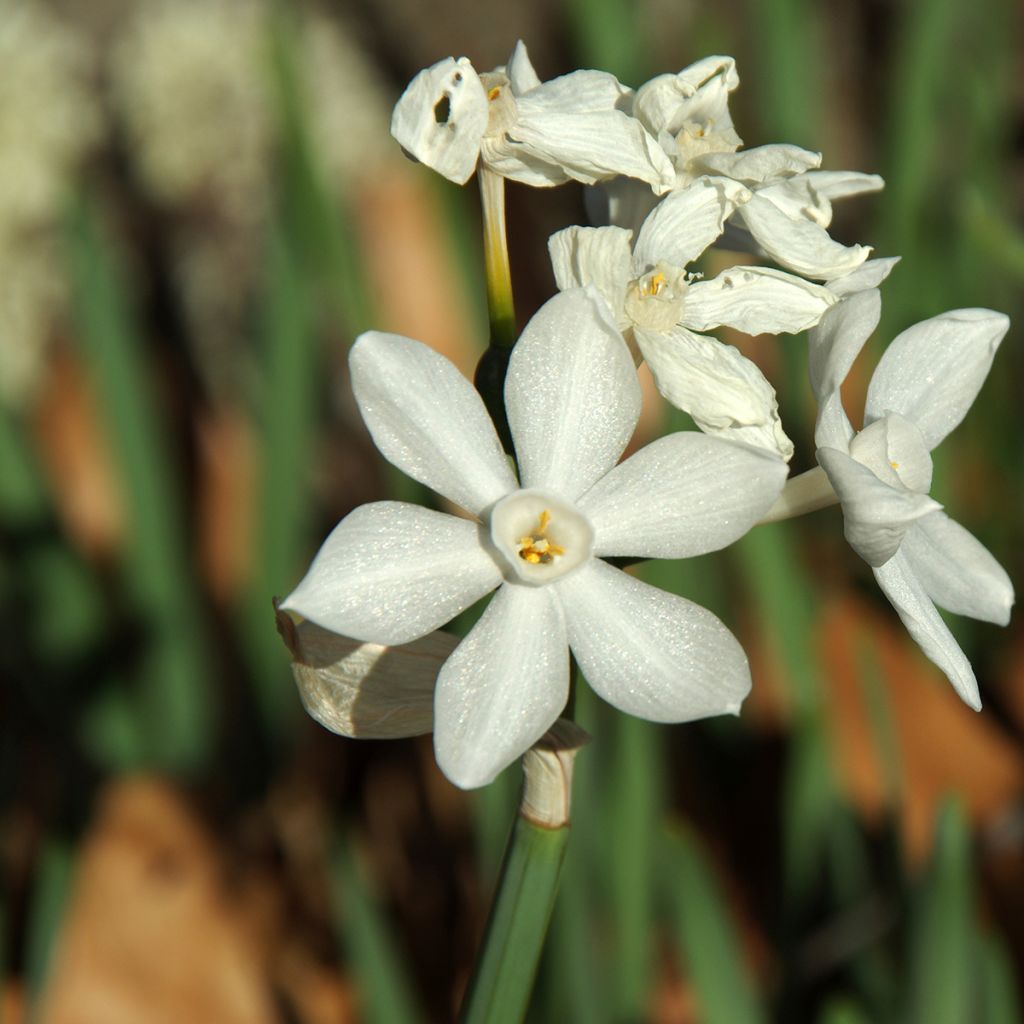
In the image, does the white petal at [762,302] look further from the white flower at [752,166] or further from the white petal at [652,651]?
the white petal at [652,651]

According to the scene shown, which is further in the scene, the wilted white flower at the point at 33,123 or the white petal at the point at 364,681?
the wilted white flower at the point at 33,123

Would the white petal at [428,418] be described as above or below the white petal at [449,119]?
below

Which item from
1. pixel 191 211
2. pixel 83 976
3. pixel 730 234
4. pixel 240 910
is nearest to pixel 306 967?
pixel 240 910

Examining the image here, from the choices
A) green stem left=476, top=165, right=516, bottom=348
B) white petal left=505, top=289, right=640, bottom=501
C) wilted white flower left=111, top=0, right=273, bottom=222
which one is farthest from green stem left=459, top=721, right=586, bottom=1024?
wilted white flower left=111, top=0, right=273, bottom=222

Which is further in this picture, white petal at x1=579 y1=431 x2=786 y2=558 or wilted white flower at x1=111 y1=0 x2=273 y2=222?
wilted white flower at x1=111 y1=0 x2=273 y2=222

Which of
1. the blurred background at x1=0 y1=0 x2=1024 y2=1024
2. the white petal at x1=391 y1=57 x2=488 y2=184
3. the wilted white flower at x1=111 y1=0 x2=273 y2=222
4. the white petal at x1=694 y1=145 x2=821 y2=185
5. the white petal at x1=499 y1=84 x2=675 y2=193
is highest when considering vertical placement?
the wilted white flower at x1=111 y1=0 x2=273 y2=222

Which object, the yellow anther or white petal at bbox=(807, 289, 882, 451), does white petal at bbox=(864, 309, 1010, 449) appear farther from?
the yellow anther

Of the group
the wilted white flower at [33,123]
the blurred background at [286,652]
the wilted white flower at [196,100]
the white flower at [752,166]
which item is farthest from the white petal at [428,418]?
the wilted white flower at [196,100]
